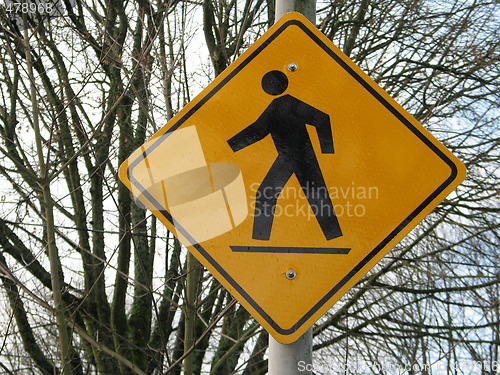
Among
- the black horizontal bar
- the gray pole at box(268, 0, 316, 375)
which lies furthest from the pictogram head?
the gray pole at box(268, 0, 316, 375)

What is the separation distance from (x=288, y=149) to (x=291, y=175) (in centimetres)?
10

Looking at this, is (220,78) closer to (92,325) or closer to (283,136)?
(283,136)

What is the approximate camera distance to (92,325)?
→ 745 cm

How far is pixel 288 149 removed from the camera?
76.2 inches

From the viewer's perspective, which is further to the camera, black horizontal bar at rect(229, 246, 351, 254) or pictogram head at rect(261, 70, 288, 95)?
pictogram head at rect(261, 70, 288, 95)

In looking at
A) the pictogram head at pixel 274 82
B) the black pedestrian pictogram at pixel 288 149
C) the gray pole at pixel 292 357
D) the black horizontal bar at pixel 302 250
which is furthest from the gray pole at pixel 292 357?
the pictogram head at pixel 274 82

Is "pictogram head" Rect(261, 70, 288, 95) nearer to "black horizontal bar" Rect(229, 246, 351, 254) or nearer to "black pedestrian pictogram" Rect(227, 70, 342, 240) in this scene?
"black pedestrian pictogram" Rect(227, 70, 342, 240)

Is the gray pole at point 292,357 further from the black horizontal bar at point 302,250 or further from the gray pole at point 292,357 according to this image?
the black horizontal bar at point 302,250

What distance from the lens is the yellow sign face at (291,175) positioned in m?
1.86

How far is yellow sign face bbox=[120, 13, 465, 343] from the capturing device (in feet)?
6.10

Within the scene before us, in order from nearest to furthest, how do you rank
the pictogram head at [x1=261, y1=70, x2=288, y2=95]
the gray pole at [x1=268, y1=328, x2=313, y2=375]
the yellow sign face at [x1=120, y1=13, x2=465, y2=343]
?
the gray pole at [x1=268, y1=328, x2=313, y2=375] < the yellow sign face at [x1=120, y1=13, x2=465, y2=343] < the pictogram head at [x1=261, y1=70, x2=288, y2=95]

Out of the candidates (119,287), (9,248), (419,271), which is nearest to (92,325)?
(119,287)

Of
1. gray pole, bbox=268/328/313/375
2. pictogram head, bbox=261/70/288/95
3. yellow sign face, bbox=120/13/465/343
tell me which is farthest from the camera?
pictogram head, bbox=261/70/288/95

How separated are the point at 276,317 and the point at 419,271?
217 inches
